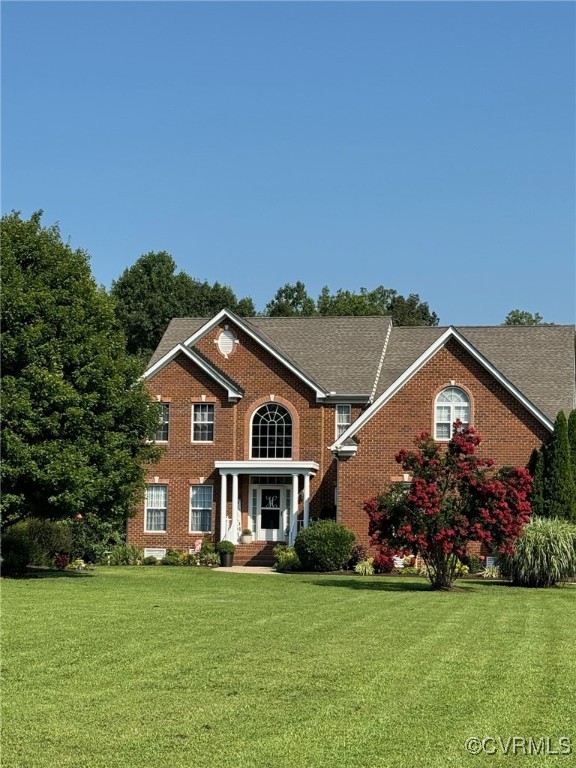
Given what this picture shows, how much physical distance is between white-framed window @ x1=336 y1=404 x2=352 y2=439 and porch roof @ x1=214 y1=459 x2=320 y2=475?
166cm

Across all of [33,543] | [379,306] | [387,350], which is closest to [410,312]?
[379,306]

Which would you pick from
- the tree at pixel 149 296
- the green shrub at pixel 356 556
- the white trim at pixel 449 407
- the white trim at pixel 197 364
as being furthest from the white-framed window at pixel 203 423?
the tree at pixel 149 296

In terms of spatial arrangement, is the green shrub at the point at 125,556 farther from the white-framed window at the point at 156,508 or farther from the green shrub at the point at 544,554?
the green shrub at the point at 544,554

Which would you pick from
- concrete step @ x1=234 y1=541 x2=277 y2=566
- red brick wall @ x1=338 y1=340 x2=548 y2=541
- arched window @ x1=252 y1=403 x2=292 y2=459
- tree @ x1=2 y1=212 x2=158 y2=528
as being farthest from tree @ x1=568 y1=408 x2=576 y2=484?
tree @ x1=2 y1=212 x2=158 y2=528

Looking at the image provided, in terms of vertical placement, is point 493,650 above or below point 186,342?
below

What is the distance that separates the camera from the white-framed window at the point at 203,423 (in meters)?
40.9

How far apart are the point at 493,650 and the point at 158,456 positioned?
17.7 meters

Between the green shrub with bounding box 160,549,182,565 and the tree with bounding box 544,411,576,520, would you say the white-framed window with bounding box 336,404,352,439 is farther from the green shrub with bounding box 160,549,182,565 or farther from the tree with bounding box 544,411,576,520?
the tree with bounding box 544,411,576,520

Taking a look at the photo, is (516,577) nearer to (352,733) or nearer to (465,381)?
(465,381)

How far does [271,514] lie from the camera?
40.9 meters

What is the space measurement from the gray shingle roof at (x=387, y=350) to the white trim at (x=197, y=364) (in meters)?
1.70

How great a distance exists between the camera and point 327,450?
40156 millimetres

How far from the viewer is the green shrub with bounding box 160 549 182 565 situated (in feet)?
127

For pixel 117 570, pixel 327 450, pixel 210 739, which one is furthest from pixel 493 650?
pixel 327 450
